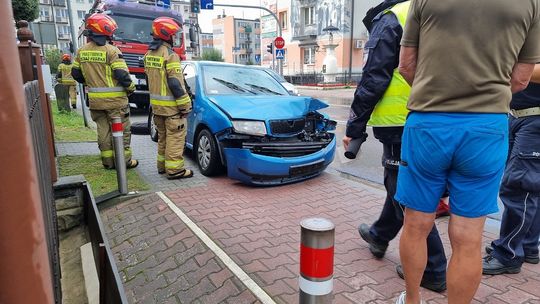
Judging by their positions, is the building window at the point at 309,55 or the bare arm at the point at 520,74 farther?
the building window at the point at 309,55

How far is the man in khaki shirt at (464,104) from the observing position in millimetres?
1866

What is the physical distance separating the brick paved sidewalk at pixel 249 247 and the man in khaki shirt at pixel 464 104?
0.87 m

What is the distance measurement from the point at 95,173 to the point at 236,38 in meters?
81.6

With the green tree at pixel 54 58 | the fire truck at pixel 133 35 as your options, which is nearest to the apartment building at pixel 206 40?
the green tree at pixel 54 58

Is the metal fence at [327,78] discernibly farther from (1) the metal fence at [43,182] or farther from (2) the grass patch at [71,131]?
(1) the metal fence at [43,182]

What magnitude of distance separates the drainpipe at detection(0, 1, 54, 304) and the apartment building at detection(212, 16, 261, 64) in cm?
6334

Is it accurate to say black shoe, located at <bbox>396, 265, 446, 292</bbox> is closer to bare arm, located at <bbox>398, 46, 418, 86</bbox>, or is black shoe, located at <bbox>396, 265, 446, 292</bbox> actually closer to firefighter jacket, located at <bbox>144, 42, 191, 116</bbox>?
bare arm, located at <bbox>398, 46, 418, 86</bbox>

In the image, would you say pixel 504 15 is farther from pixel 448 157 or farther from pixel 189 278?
pixel 189 278

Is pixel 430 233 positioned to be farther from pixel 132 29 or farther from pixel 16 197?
pixel 132 29

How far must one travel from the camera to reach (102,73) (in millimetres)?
5469

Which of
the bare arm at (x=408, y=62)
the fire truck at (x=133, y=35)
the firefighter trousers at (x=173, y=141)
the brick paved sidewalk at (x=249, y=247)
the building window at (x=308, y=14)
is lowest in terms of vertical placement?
the brick paved sidewalk at (x=249, y=247)

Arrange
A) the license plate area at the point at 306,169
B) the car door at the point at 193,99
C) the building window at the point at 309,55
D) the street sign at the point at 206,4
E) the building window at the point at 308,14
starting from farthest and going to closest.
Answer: the building window at the point at 309,55 → the building window at the point at 308,14 → the street sign at the point at 206,4 → the car door at the point at 193,99 → the license plate area at the point at 306,169

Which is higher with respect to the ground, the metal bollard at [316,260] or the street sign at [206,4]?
the street sign at [206,4]

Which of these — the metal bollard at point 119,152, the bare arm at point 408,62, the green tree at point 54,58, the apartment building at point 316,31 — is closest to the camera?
the bare arm at point 408,62
